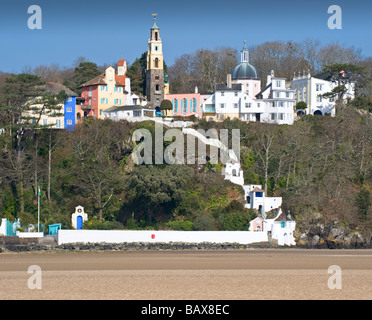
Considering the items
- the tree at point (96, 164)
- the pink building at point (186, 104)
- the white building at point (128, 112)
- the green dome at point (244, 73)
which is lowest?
the tree at point (96, 164)

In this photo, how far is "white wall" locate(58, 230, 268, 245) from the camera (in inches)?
1596

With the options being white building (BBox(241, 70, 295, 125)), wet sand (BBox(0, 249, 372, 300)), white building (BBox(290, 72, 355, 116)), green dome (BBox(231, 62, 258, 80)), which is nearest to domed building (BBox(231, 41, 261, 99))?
green dome (BBox(231, 62, 258, 80))

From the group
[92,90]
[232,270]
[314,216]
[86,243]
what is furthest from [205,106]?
[232,270]

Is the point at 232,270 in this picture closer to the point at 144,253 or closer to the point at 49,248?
the point at 144,253

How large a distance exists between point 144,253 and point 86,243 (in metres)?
4.99

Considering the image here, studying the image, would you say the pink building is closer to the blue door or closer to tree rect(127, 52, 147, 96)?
tree rect(127, 52, 147, 96)

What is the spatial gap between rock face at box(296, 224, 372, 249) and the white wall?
105 inches

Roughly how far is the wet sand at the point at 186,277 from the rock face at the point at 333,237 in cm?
761

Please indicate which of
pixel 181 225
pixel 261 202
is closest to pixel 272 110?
pixel 261 202

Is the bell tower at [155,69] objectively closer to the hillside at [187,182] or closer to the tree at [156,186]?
the hillside at [187,182]

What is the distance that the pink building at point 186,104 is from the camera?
59.8 m

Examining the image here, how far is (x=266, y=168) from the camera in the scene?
153ft

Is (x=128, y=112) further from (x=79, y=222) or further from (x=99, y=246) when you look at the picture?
(x=99, y=246)

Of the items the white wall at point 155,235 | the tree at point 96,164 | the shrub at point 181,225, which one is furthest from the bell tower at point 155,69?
the white wall at point 155,235
